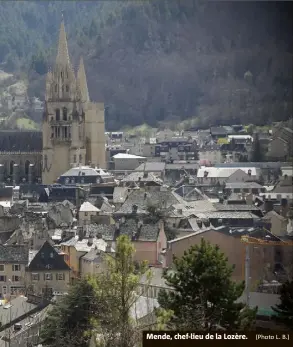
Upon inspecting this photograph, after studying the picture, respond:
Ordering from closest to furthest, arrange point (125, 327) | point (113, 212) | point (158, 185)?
point (125, 327) → point (113, 212) → point (158, 185)

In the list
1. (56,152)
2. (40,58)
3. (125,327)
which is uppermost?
(40,58)

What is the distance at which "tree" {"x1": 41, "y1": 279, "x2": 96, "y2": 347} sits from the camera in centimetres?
2594

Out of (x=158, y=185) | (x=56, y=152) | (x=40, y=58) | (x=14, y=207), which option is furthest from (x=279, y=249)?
(x=40, y=58)

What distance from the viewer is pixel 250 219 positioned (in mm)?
46906

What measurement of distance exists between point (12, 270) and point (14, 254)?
0.86 metres

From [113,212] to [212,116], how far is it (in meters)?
65.0

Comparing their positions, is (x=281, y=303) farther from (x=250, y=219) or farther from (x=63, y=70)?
(x=63, y=70)

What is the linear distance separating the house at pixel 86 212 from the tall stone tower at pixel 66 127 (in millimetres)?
18768


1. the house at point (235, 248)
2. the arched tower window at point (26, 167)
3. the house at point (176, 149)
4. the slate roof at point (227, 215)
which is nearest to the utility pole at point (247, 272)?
the house at point (235, 248)

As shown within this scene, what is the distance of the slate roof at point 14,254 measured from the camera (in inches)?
1532

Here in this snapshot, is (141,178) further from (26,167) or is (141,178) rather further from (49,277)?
(49,277)

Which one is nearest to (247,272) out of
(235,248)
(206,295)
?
(235,248)

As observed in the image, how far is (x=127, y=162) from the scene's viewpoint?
84875 mm

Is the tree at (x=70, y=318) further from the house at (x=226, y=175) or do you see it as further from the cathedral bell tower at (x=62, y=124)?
the cathedral bell tower at (x=62, y=124)
